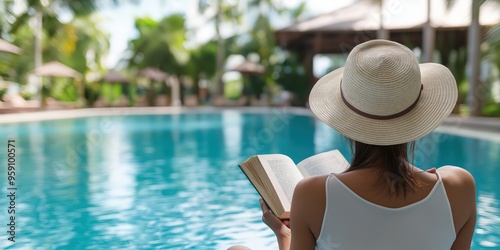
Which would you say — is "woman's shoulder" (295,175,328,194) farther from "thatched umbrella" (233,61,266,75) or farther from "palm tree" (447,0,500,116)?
"thatched umbrella" (233,61,266,75)

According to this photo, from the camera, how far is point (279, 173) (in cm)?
167

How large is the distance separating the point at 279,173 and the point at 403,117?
0.54 m

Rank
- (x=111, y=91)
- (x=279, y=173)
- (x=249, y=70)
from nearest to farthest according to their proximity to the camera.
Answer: (x=279, y=173)
(x=249, y=70)
(x=111, y=91)

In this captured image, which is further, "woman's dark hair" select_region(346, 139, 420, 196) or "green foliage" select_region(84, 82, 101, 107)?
"green foliage" select_region(84, 82, 101, 107)

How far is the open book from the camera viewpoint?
5.16ft

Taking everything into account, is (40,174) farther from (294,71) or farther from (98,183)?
(294,71)

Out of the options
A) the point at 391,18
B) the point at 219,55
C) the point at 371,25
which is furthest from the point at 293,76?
the point at 219,55

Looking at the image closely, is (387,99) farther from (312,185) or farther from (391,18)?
(391,18)

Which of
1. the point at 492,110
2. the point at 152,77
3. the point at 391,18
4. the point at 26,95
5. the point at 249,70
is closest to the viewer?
the point at 492,110

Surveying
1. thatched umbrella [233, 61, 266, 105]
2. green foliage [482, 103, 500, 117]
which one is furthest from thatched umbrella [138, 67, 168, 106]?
green foliage [482, 103, 500, 117]

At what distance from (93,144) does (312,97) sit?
923 cm

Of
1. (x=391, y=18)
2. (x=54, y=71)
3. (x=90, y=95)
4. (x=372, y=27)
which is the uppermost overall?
(x=391, y=18)

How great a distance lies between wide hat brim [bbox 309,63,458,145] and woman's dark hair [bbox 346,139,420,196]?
0.17 ft

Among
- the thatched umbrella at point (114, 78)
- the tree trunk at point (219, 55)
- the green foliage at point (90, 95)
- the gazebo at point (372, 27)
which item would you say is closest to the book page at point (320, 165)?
the gazebo at point (372, 27)
